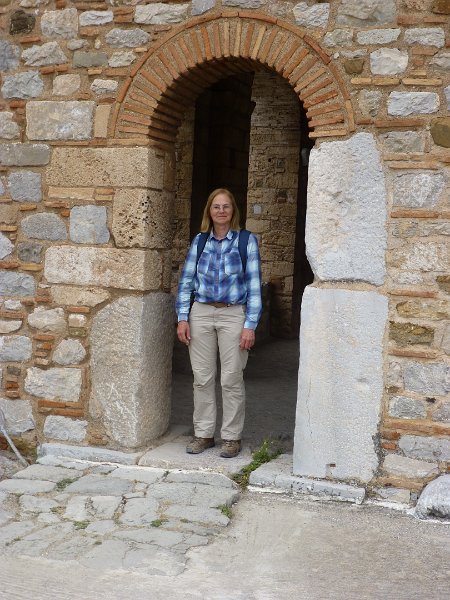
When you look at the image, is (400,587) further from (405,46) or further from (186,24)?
(186,24)

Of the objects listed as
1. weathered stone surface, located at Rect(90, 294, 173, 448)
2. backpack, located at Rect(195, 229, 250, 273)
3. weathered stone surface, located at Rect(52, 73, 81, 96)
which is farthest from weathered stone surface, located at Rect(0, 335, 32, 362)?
weathered stone surface, located at Rect(52, 73, 81, 96)

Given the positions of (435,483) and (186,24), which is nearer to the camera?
(435,483)

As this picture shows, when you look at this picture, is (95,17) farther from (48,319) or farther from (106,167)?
(48,319)

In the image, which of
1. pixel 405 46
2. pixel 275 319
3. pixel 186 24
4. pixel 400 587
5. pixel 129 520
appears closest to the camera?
pixel 400 587

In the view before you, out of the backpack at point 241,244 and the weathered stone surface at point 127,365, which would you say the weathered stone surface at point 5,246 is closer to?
the weathered stone surface at point 127,365

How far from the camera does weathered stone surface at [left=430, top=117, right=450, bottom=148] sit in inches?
175

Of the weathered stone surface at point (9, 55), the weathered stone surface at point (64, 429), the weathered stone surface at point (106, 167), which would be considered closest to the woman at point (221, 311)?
the weathered stone surface at point (106, 167)

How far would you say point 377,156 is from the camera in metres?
4.56

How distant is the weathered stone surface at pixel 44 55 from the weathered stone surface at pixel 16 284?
145cm

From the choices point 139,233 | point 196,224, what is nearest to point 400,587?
point 139,233

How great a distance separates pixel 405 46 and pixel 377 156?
2.15 ft

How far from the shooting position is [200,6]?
4.86 metres

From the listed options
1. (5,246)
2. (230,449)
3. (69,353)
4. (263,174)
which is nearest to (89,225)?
(5,246)

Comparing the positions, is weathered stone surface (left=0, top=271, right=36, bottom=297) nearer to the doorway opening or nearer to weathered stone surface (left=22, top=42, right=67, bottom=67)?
weathered stone surface (left=22, top=42, right=67, bottom=67)
